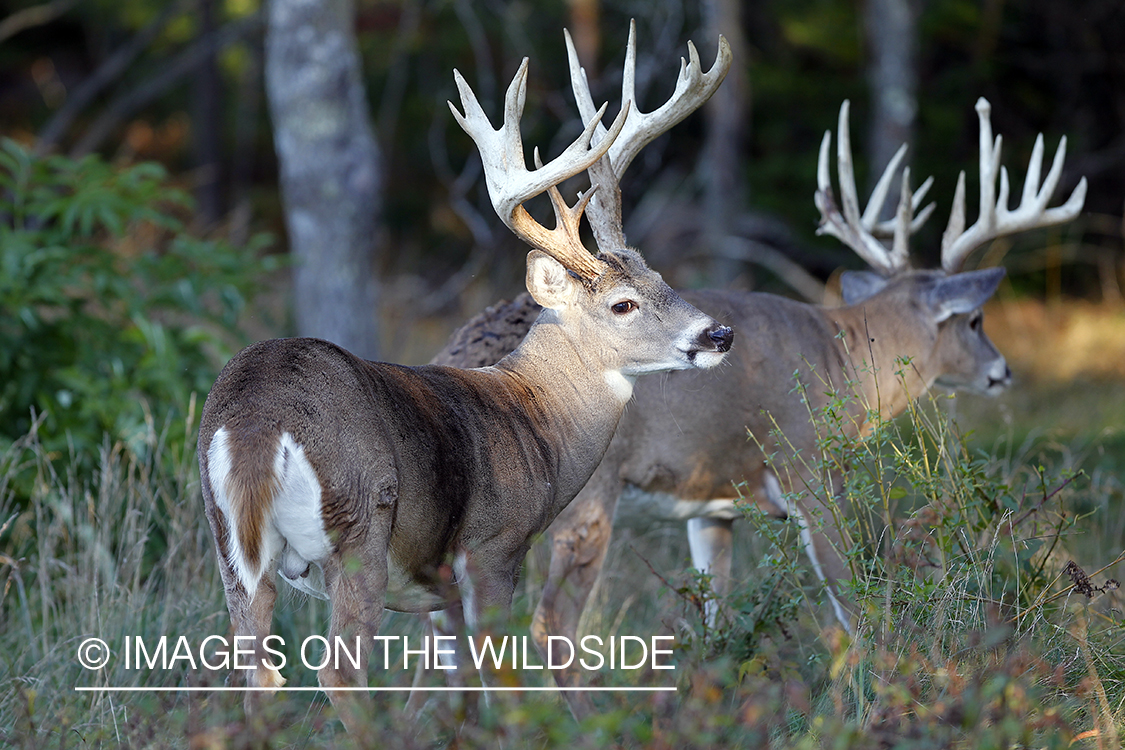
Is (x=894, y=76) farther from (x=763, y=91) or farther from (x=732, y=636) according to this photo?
(x=732, y=636)

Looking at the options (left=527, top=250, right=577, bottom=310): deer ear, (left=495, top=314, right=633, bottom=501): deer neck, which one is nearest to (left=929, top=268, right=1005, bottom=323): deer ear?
(left=495, top=314, right=633, bottom=501): deer neck

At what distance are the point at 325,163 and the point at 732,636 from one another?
4082mm

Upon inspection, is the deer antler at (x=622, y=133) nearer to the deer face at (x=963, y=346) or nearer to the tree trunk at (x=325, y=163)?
the deer face at (x=963, y=346)

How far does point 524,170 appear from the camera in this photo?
4.12m

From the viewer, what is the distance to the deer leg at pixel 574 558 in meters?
4.99

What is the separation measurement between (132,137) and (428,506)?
63.4ft

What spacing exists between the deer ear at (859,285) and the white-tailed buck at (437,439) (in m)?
2.13

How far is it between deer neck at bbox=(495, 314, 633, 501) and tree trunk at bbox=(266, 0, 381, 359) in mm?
3146

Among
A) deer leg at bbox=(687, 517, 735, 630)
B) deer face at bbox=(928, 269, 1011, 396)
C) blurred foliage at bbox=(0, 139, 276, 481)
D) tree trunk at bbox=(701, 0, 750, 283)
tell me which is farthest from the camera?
tree trunk at bbox=(701, 0, 750, 283)

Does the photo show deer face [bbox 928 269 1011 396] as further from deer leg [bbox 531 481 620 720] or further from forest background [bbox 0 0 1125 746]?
deer leg [bbox 531 481 620 720]

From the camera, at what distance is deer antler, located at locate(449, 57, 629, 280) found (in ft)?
13.2

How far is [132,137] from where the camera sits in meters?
20.8

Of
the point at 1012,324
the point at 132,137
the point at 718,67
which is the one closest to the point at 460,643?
the point at 718,67

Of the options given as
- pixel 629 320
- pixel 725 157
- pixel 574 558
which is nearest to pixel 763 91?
pixel 725 157
